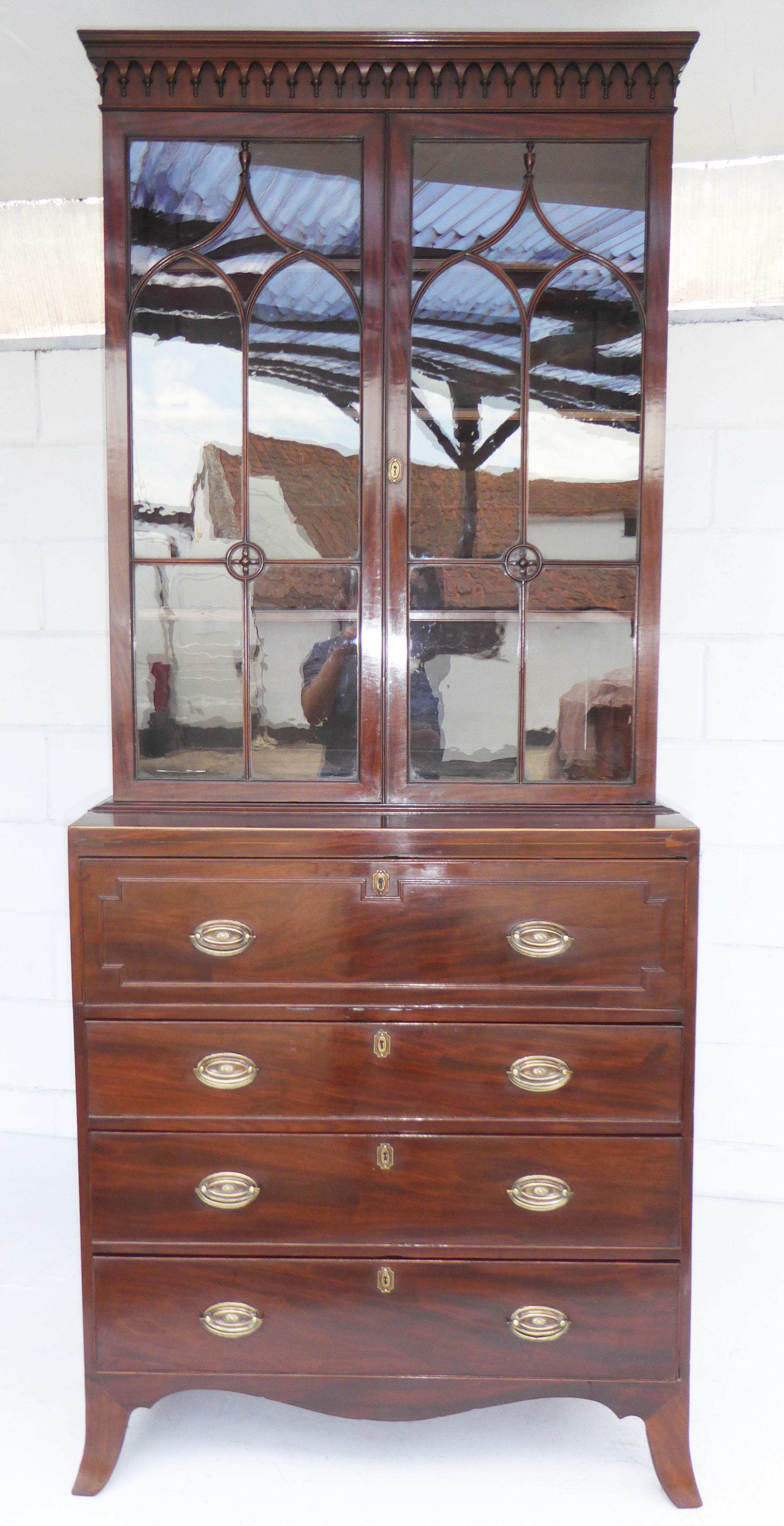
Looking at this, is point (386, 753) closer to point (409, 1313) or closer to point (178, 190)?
point (409, 1313)

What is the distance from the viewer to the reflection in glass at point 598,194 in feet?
5.93

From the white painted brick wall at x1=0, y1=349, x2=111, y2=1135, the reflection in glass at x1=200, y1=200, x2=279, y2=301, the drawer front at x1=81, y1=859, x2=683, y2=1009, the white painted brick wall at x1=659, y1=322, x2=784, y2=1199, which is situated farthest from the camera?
the white painted brick wall at x1=0, y1=349, x2=111, y2=1135

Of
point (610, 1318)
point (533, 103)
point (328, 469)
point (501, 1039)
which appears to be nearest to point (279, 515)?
point (328, 469)

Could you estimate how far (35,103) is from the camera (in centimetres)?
224

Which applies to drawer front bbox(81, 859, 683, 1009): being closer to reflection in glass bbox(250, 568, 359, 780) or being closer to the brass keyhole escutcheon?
the brass keyhole escutcheon

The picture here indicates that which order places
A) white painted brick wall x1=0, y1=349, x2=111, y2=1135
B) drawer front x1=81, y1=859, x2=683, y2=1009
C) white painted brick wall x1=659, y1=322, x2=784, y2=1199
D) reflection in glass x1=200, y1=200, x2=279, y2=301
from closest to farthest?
1. drawer front x1=81, y1=859, x2=683, y2=1009
2. reflection in glass x1=200, y1=200, x2=279, y2=301
3. white painted brick wall x1=659, y1=322, x2=784, y2=1199
4. white painted brick wall x1=0, y1=349, x2=111, y2=1135

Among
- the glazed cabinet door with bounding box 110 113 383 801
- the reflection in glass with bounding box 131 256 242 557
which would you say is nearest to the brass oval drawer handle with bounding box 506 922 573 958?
the glazed cabinet door with bounding box 110 113 383 801

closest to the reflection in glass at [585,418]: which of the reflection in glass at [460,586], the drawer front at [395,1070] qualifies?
the reflection in glass at [460,586]

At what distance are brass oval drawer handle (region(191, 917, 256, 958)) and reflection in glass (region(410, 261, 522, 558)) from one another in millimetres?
765

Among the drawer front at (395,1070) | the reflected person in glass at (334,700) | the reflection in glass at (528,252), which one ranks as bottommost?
the drawer front at (395,1070)

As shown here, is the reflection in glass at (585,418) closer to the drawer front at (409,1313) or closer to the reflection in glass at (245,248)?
the reflection in glass at (245,248)

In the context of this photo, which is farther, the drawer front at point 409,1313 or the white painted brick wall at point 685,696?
the white painted brick wall at point 685,696

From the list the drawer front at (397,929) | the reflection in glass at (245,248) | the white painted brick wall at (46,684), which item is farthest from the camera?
the white painted brick wall at (46,684)

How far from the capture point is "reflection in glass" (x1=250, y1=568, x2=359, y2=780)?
6.19 ft
